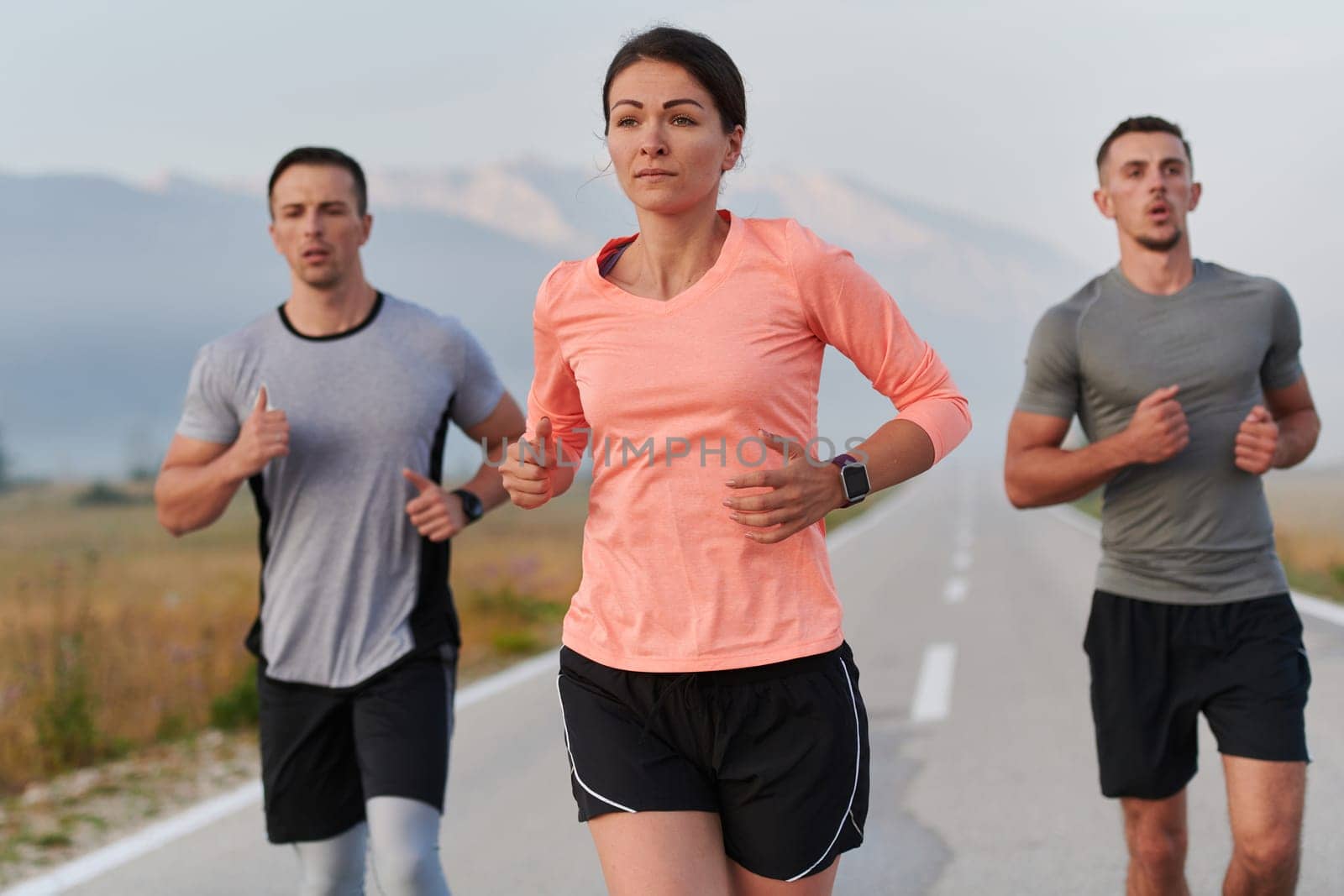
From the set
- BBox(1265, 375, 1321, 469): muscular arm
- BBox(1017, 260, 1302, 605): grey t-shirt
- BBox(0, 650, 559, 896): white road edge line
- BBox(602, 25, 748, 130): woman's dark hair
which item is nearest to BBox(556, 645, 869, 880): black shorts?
BBox(602, 25, 748, 130): woman's dark hair

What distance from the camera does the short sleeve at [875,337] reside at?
3.13m

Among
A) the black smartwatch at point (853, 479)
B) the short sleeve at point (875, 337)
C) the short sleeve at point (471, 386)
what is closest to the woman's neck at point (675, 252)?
the short sleeve at point (875, 337)

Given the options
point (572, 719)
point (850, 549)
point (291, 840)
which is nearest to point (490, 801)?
point (291, 840)

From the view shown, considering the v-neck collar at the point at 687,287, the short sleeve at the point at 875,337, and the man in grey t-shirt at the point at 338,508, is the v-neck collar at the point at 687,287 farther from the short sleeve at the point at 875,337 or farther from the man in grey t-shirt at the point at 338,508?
the man in grey t-shirt at the point at 338,508

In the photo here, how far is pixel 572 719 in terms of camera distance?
10.7 ft

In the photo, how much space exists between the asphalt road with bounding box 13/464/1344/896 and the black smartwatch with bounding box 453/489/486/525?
5.37 ft

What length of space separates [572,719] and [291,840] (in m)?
1.57

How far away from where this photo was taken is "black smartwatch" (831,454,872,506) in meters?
3.04

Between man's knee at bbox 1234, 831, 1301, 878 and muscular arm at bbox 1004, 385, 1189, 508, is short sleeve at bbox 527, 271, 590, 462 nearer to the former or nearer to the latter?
muscular arm at bbox 1004, 385, 1189, 508

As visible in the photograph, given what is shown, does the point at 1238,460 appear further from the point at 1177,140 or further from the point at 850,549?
the point at 850,549

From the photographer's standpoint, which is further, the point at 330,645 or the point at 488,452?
the point at 488,452

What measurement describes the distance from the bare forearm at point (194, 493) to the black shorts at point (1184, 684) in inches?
103

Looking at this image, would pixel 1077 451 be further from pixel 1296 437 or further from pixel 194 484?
pixel 194 484

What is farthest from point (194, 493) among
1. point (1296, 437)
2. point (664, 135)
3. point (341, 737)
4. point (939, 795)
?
point (939, 795)
